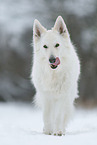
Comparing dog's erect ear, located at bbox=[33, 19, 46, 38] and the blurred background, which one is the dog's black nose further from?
the blurred background

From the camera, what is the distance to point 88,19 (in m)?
12.6

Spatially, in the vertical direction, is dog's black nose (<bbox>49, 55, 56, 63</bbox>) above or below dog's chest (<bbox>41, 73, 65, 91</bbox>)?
above

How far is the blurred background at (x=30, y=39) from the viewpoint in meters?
11.5

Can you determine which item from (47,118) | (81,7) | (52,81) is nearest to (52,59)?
(52,81)

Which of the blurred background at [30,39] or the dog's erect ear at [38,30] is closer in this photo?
the dog's erect ear at [38,30]

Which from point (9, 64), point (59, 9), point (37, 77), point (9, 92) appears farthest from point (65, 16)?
point (37, 77)

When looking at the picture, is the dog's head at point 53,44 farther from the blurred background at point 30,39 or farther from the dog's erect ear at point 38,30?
the blurred background at point 30,39

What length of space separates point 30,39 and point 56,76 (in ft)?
24.5

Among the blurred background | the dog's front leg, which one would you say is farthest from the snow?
the dog's front leg

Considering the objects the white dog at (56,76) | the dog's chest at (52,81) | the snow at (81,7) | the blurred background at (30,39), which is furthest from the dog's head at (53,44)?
the snow at (81,7)

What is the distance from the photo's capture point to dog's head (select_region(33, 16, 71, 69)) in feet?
14.4

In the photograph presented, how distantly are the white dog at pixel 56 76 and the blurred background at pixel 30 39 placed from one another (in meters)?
6.63

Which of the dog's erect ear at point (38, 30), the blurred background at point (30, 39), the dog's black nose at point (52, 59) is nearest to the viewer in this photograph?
the dog's black nose at point (52, 59)

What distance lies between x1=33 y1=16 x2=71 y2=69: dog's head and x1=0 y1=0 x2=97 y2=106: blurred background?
Answer: 6.71 meters
